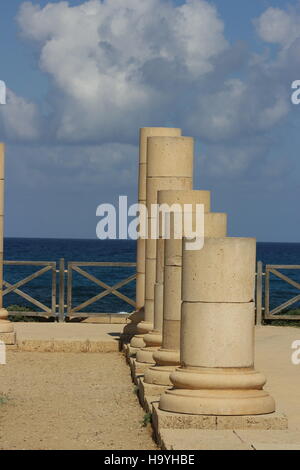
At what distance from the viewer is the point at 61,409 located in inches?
538

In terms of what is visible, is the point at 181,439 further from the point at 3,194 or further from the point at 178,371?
the point at 3,194

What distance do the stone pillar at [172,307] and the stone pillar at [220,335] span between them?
7.60 ft

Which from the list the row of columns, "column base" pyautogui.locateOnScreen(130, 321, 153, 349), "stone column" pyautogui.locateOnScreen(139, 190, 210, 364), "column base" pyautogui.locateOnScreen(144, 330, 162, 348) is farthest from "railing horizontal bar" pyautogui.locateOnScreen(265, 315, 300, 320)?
the row of columns

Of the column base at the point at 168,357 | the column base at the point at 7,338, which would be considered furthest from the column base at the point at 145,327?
the column base at the point at 168,357

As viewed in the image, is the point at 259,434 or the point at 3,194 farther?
the point at 3,194

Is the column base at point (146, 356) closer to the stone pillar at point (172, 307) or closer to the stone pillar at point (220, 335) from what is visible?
the stone pillar at point (172, 307)

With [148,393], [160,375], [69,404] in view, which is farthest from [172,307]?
[69,404]

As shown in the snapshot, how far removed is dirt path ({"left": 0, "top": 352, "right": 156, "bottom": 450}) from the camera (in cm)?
1162

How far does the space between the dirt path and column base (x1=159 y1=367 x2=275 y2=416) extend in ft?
1.94

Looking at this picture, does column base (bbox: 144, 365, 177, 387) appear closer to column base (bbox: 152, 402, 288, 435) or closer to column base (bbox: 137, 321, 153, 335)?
column base (bbox: 152, 402, 288, 435)

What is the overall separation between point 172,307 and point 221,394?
285cm

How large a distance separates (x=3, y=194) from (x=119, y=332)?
3.77 metres

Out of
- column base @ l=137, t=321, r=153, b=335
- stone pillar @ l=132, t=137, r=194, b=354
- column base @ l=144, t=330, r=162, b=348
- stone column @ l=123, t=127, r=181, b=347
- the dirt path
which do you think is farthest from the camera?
stone column @ l=123, t=127, r=181, b=347
